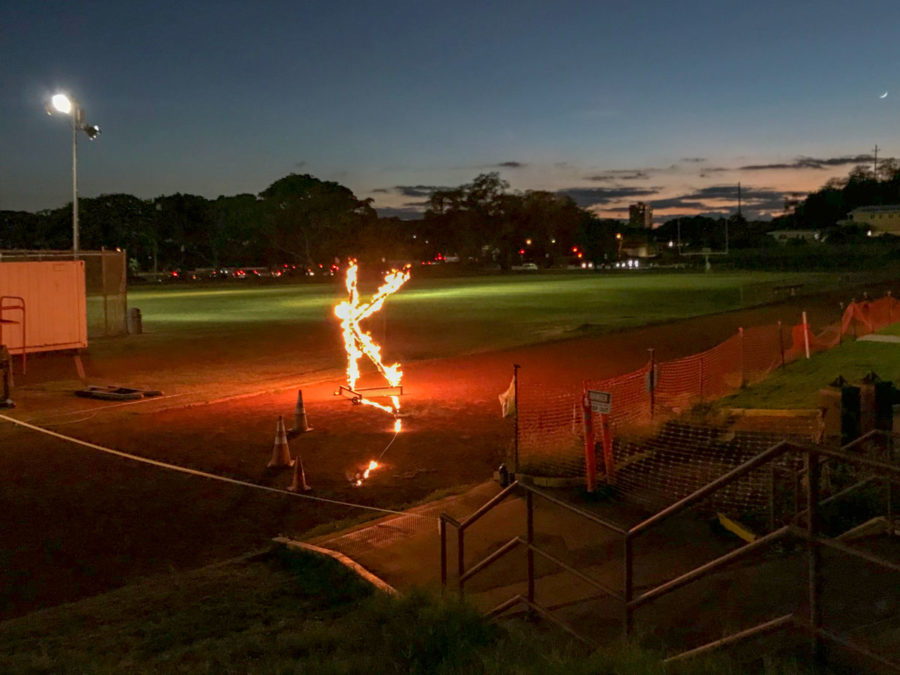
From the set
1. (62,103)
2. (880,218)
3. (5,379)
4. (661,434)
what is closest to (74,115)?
(62,103)

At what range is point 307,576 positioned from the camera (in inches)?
301

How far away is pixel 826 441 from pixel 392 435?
22.4 ft

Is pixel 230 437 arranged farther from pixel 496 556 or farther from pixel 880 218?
pixel 880 218

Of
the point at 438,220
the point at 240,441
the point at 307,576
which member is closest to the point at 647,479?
the point at 307,576

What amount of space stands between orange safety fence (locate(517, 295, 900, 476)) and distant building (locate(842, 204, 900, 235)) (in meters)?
126

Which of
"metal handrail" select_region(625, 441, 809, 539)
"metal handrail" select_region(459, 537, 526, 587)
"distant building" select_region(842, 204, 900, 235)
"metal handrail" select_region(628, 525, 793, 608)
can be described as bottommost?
"metal handrail" select_region(459, 537, 526, 587)

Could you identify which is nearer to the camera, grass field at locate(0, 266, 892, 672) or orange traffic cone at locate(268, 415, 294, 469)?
grass field at locate(0, 266, 892, 672)

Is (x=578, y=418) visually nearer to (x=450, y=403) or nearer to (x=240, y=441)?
(x=450, y=403)

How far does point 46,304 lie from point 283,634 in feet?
72.2

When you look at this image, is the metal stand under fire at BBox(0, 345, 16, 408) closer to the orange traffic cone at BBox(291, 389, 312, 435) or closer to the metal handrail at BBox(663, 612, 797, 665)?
the orange traffic cone at BBox(291, 389, 312, 435)

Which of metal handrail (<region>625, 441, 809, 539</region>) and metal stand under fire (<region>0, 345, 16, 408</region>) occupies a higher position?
metal handrail (<region>625, 441, 809, 539</region>)

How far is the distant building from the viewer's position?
137m

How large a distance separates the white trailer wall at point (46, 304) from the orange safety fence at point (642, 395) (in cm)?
1493

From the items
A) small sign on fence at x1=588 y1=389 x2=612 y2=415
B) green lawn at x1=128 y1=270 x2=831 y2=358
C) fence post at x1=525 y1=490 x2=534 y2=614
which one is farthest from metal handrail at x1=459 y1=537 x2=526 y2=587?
green lawn at x1=128 y1=270 x2=831 y2=358
